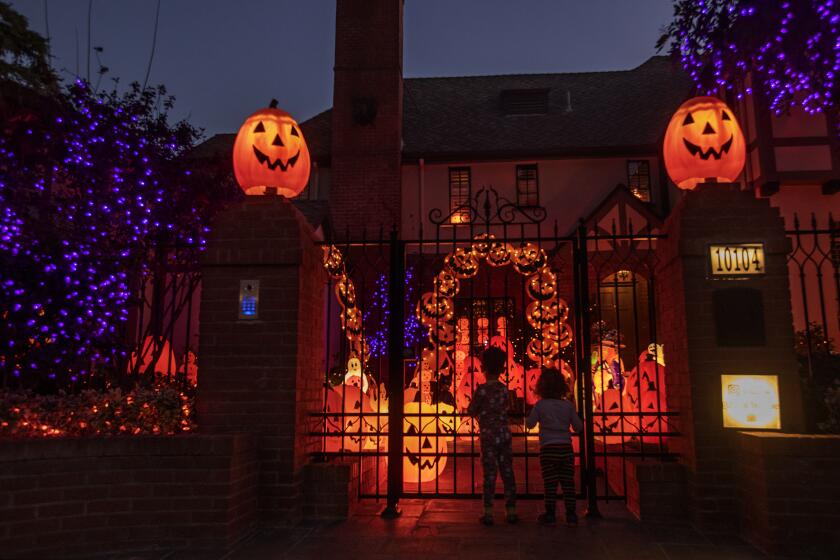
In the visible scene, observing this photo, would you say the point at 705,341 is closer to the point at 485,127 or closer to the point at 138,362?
the point at 138,362

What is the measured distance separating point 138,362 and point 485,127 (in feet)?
46.9

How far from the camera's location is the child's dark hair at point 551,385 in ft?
18.3

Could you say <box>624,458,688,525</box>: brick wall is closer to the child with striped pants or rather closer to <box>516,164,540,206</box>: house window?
the child with striped pants

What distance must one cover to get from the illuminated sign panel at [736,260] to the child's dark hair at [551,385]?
1.62m

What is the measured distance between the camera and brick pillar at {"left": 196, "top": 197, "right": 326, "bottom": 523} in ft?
17.4

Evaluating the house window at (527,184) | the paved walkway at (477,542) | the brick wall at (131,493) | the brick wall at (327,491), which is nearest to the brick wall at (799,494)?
the paved walkway at (477,542)

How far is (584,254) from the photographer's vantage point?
5.87 meters

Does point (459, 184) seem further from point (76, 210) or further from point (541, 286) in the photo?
point (76, 210)

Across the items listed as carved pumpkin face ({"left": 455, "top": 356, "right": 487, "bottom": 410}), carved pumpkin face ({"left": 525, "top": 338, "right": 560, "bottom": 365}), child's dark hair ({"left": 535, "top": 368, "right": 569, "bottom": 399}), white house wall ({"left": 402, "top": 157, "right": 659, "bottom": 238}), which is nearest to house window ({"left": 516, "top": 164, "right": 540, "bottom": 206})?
white house wall ({"left": 402, "top": 157, "right": 659, "bottom": 238})

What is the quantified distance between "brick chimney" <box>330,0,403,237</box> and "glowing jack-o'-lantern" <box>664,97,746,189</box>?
455 inches

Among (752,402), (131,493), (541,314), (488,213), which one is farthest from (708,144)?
(131,493)

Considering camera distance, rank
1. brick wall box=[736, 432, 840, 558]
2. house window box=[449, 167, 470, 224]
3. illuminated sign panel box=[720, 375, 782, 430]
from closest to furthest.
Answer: brick wall box=[736, 432, 840, 558], illuminated sign panel box=[720, 375, 782, 430], house window box=[449, 167, 470, 224]

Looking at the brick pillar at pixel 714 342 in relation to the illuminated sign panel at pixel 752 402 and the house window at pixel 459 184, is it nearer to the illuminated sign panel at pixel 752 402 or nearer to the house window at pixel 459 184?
the illuminated sign panel at pixel 752 402

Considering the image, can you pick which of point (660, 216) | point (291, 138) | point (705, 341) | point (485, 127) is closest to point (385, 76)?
point (485, 127)
